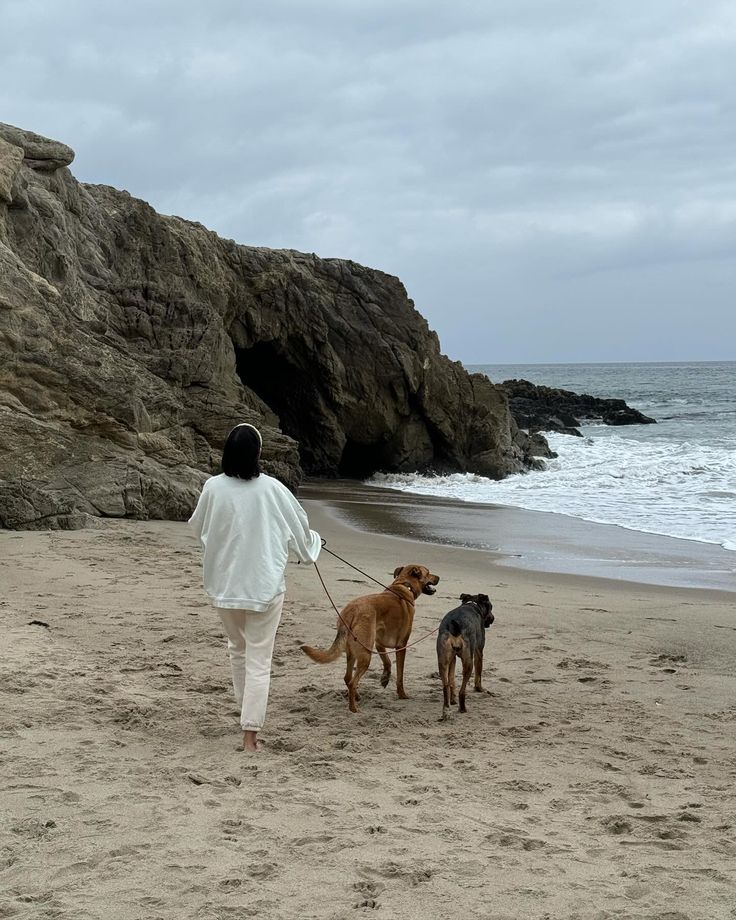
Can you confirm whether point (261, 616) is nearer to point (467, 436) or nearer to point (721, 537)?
point (721, 537)

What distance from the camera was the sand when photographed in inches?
130

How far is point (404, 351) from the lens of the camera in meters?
23.9

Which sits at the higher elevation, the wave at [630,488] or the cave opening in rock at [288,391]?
the cave opening in rock at [288,391]

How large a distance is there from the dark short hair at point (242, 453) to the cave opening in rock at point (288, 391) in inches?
732

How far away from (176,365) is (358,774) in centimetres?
1370

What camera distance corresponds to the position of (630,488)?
21125mm

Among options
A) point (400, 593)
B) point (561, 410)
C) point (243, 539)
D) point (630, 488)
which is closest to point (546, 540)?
point (630, 488)

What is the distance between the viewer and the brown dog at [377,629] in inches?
218

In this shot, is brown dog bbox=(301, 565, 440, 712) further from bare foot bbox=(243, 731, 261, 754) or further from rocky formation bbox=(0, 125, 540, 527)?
rocky formation bbox=(0, 125, 540, 527)

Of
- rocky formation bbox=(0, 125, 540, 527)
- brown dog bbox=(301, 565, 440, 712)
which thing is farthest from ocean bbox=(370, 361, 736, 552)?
brown dog bbox=(301, 565, 440, 712)

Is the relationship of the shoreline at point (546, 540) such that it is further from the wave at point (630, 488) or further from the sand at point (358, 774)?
the sand at point (358, 774)

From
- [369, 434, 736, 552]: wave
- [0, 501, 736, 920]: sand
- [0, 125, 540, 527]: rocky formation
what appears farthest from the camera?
[369, 434, 736, 552]: wave

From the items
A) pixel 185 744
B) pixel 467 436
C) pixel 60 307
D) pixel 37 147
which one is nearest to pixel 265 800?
pixel 185 744

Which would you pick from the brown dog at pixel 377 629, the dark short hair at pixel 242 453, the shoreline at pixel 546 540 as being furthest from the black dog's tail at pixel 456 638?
the shoreline at pixel 546 540
